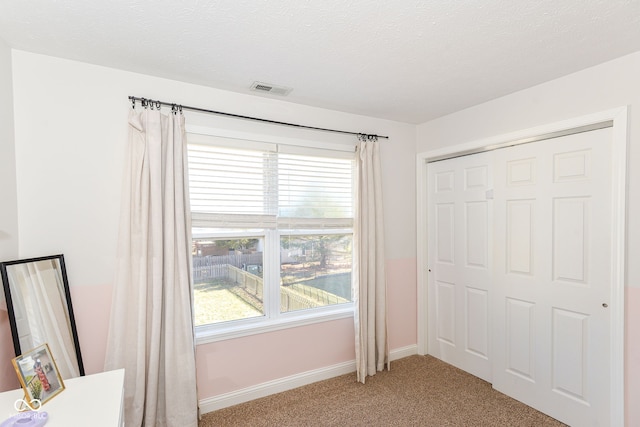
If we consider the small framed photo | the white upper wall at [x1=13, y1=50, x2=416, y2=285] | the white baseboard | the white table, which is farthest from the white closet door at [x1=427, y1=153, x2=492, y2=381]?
the small framed photo

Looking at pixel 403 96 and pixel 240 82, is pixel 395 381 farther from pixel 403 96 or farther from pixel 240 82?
pixel 240 82

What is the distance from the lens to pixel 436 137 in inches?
131

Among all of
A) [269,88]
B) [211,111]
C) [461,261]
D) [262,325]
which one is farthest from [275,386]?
[269,88]

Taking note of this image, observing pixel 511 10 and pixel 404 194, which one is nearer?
pixel 511 10

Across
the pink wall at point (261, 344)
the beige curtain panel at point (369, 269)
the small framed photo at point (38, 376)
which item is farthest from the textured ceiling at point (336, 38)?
the small framed photo at point (38, 376)

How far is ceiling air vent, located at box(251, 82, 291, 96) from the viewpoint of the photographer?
2.43 m

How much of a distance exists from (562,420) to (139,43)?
12.3 feet

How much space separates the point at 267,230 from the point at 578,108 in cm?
247

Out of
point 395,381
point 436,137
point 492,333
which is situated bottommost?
point 395,381

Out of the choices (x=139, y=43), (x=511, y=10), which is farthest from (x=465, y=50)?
(x=139, y=43)

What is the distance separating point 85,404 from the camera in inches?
56.3

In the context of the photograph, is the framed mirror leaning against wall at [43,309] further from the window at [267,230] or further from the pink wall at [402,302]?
the pink wall at [402,302]

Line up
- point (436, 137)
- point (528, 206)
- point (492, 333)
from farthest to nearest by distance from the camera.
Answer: point (436, 137) < point (492, 333) < point (528, 206)

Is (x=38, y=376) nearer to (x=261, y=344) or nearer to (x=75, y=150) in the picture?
(x=75, y=150)
